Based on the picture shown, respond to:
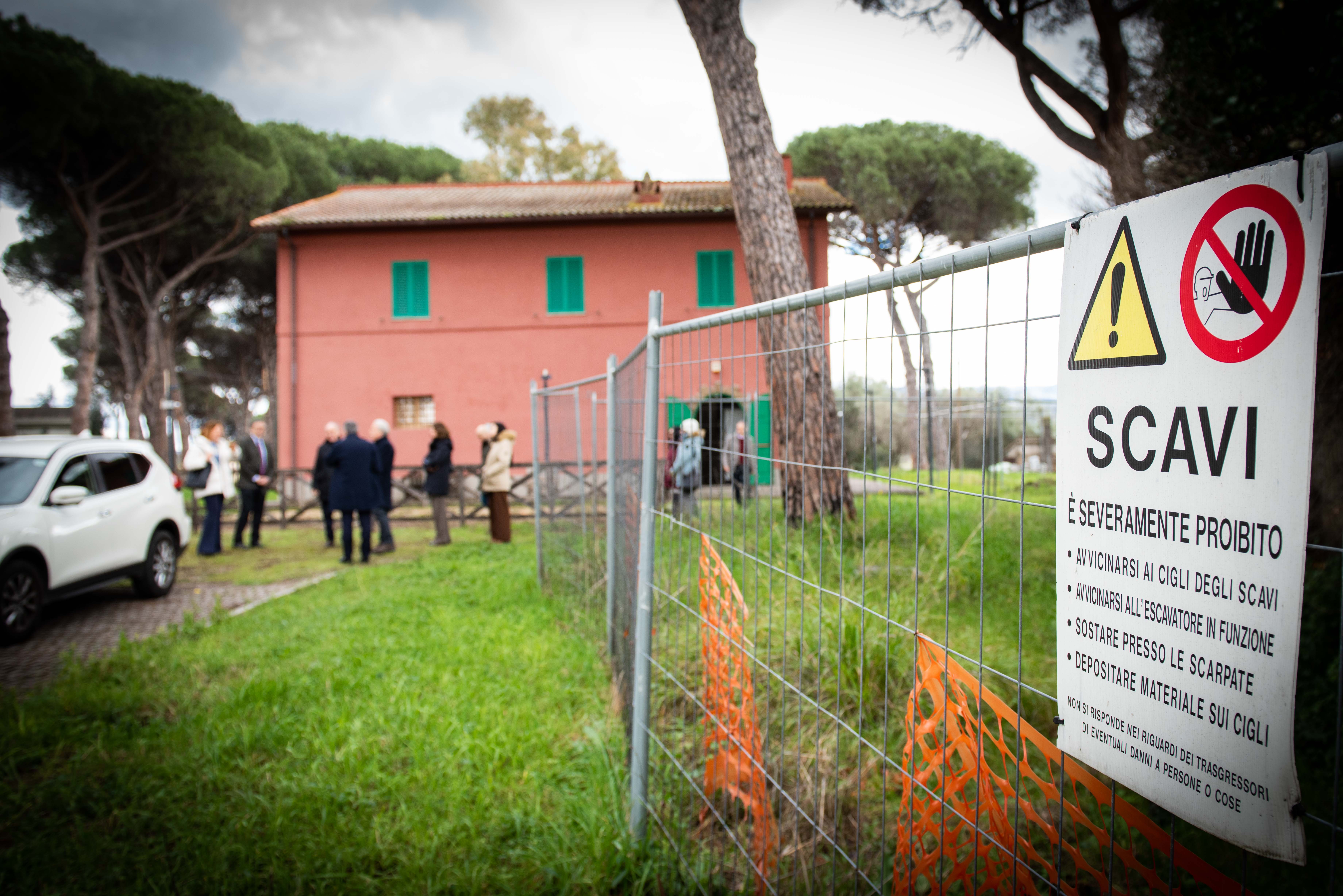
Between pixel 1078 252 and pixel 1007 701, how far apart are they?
3.76 metres

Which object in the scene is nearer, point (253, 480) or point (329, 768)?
point (329, 768)

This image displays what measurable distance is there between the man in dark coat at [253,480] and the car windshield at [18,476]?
11.0 ft

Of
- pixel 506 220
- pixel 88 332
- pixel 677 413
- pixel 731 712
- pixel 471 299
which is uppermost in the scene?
pixel 506 220

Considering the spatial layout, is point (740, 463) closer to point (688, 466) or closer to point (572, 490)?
point (688, 466)

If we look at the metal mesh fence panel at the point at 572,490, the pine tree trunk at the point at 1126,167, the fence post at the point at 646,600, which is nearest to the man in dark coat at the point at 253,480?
the metal mesh fence panel at the point at 572,490

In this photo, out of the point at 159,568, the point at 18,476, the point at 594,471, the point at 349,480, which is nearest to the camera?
the point at 594,471

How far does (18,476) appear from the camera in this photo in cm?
620

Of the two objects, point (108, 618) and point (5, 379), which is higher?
point (5, 379)

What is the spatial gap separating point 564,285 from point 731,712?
59.2ft

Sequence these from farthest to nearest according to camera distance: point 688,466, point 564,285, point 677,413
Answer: point 564,285, point 677,413, point 688,466

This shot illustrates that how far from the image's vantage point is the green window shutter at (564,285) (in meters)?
19.4

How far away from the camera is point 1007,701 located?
13.6ft

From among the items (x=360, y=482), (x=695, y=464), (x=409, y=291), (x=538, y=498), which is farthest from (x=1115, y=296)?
(x=409, y=291)

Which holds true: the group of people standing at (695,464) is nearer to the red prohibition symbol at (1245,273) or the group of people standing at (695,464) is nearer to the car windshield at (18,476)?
the red prohibition symbol at (1245,273)
